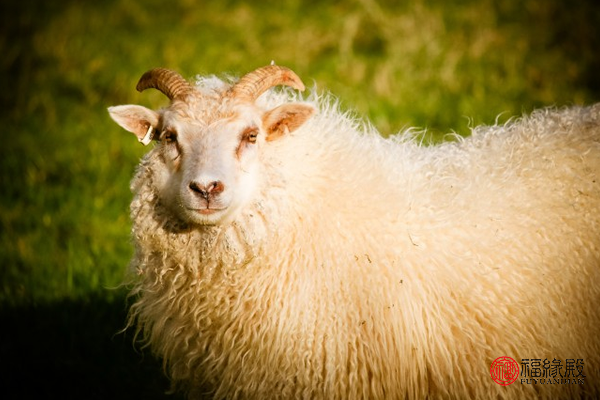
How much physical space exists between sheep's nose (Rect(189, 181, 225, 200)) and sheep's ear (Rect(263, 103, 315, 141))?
20.3 inches

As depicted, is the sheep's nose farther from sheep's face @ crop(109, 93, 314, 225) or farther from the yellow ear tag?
the yellow ear tag

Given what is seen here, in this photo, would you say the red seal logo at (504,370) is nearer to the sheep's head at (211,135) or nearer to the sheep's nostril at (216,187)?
the sheep's head at (211,135)

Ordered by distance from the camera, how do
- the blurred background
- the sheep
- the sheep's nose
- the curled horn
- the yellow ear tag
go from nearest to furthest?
the sheep's nose
the sheep
the curled horn
the yellow ear tag
the blurred background

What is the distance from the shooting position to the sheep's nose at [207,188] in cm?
328

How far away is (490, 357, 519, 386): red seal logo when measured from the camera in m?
3.46

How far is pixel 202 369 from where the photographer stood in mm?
3686

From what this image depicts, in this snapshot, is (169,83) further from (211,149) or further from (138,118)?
(211,149)

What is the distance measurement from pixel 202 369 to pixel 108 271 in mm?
2387

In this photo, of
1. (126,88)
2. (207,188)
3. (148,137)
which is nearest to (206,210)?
(207,188)

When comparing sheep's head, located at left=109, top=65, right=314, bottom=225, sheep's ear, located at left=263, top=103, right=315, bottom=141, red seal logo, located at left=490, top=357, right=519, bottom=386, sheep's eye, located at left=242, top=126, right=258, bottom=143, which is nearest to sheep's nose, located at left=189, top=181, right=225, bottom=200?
sheep's head, located at left=109, top=65, right=314, bottom=225

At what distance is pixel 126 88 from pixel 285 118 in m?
6.02

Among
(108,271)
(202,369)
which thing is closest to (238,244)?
(202,369)

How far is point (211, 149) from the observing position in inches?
134

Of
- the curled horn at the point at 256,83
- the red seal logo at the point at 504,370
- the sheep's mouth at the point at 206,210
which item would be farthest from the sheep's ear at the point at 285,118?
the red seal logo at the point at 504,370
